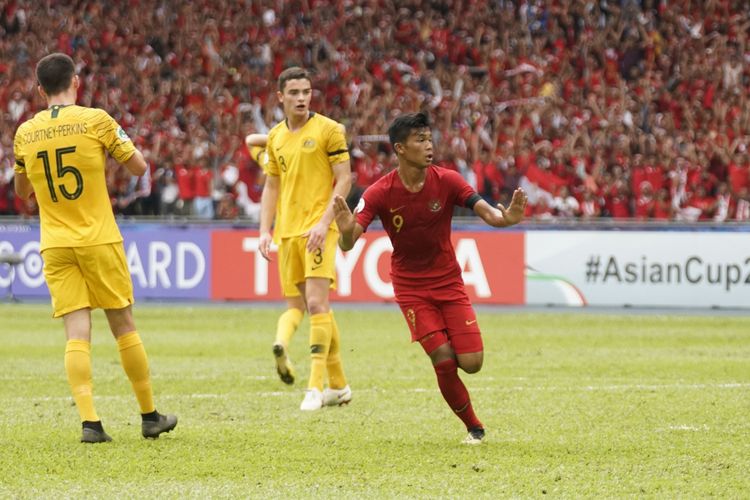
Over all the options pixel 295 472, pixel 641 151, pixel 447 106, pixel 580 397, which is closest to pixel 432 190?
pixel 295 472

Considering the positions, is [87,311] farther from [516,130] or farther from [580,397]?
[516,130]

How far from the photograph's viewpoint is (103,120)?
26.7 feet

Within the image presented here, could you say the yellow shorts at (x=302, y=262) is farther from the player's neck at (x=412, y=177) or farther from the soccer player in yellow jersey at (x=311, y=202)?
the player's neck at (x=412, y=177)

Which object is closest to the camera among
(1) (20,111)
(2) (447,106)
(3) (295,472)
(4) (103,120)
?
(3) (295,472)

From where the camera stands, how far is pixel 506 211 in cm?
776

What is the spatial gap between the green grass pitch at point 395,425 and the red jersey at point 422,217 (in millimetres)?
1038

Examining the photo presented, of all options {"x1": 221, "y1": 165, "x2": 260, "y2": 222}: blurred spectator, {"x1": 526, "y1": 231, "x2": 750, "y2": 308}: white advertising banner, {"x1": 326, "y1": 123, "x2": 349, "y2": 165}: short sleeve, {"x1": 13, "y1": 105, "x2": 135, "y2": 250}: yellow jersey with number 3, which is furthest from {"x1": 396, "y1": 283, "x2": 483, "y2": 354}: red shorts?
{"x1": 221, "y1": 165, "x2": 260, "y2": 222}: blurred spectator

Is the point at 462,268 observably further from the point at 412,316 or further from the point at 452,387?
the point at 452,387

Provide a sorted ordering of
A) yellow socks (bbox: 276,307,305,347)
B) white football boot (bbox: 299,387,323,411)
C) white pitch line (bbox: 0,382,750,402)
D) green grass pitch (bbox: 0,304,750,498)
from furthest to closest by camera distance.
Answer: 1. white pitch line (bbox: 0,382,750,402)
2. yellow socks (bbox: 276,307,305,347)
3. white football boot (bbox: 299,387,323,411)
4. green grass pitch (bbox: 0,304,750,498)

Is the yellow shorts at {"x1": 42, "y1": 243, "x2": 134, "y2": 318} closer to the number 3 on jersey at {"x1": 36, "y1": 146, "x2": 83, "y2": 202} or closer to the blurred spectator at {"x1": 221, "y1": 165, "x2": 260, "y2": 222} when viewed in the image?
the number 3 on jersey at {"x1": 36, "y1": 146, "x2": 83, "y2": 202}

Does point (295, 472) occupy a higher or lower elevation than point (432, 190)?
lower

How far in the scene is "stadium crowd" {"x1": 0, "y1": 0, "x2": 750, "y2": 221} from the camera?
24.5 meters

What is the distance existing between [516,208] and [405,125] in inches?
35.8

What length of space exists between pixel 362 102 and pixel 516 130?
3.59 metres
